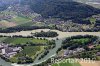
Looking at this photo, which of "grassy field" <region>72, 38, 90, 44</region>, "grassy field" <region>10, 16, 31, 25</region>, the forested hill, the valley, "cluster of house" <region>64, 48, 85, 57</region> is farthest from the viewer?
the forested hill

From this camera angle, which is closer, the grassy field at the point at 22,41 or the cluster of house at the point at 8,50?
the cluster of house at the point at 8,50

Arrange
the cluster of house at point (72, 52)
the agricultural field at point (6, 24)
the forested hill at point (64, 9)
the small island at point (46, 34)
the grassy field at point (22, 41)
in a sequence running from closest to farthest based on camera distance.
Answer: the cluster of house at point (72, 52) < the grassy field at point (22, 41) < the small island at point (46, 34) < the agricultural field at point (6, 24) < the forested hill at point (64, 9)

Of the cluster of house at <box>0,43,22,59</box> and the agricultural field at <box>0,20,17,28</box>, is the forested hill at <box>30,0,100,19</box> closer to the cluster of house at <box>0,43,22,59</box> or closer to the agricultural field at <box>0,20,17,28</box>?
the agricultural field at <box>0,20,17,28</box>

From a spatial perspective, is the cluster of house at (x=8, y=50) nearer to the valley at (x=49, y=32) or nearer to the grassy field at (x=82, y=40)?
the valley at (x=49, y=32)

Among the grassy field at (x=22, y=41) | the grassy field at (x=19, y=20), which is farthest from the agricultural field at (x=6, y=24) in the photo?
the grassy field at (x=22, y=41)

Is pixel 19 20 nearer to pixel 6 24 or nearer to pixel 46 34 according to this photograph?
pixel 6 24

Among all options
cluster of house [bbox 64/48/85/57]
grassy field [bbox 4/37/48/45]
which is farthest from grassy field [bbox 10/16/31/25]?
cluster of house [bbox 64/48/85/57]

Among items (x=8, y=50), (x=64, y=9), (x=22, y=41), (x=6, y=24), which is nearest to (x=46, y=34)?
(x=22, y=41)
